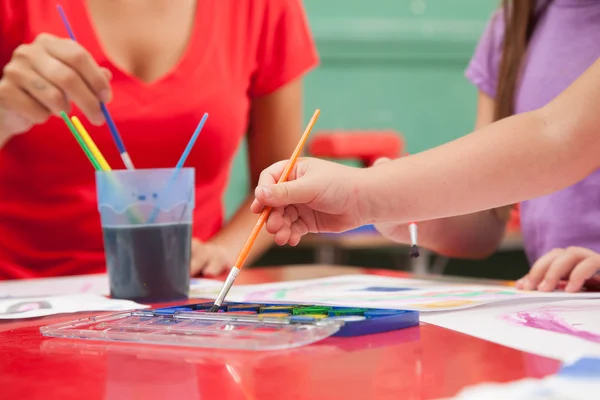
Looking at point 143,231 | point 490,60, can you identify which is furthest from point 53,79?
point 490,60

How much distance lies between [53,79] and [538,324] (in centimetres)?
48

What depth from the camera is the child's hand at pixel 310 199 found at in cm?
56

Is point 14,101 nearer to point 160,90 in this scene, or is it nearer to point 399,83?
point 160,90

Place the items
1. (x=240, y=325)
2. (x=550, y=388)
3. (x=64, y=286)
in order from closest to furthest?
(x=550, y=388), (x=240, y=325), (x=64, y=286)

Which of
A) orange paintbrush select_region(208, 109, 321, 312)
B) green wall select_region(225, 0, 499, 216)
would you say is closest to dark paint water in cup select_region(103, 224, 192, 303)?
orange paintbrush select_region(208, 109, 321, 312)

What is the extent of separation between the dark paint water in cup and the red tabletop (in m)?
0.20

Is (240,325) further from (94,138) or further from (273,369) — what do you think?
(94,138)

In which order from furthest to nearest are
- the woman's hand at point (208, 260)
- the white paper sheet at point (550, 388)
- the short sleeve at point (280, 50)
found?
1. the short sleeve at point (280, 50)
2. the woman's hand at point (208, 260)
3. the white paper sheet at point (550, 388)

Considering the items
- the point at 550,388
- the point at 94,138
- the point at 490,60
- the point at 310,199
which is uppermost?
the point at 490,60

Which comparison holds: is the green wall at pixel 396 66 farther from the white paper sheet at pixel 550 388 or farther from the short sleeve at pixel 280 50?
the white paper sheet at pixel 550 388

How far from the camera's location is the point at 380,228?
774 millimetres

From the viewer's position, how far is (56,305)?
0.63m

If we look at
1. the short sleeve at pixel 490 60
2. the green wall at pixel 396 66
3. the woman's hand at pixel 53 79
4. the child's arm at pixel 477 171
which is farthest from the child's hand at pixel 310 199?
the green wall at pixel 396 66

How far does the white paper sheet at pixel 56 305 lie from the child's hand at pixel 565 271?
13.4 inches
